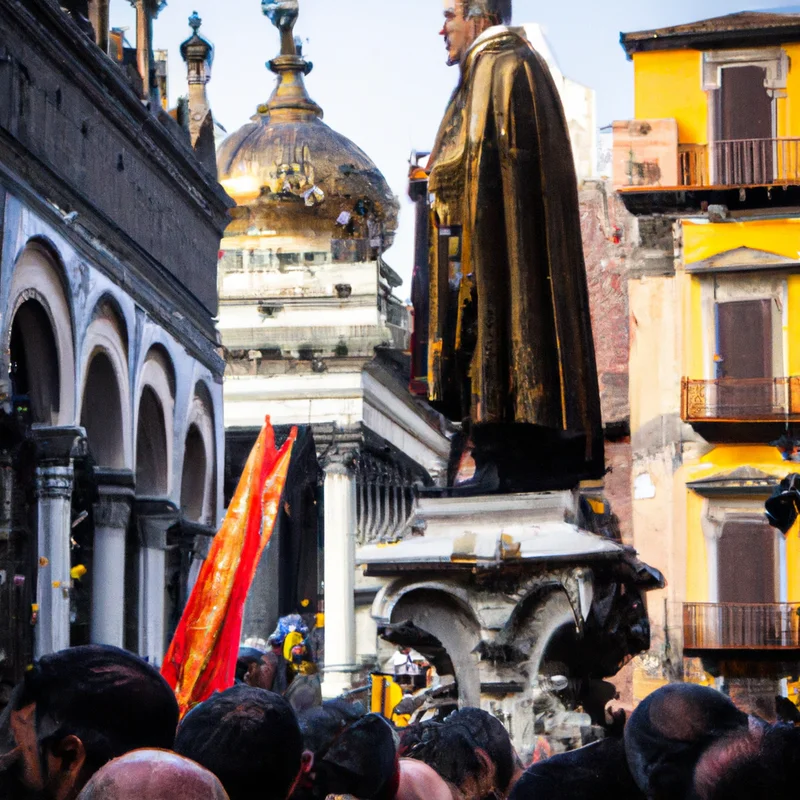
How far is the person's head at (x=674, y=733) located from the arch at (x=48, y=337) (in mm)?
11340

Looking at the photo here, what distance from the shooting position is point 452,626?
7.97 meters

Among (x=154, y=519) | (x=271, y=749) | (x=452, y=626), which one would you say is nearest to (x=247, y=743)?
(x=271, y=749)

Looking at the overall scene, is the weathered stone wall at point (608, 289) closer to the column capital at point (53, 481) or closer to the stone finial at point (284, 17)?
the stone finial at point (284, 17)

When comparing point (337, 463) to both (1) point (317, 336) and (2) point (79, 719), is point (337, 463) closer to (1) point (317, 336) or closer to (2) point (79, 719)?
(1) point (317, 336)

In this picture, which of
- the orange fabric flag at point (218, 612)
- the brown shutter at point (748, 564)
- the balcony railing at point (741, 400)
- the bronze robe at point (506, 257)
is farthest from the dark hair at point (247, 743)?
the brown shutter at point (748, 564)

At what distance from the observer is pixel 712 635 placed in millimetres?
24891

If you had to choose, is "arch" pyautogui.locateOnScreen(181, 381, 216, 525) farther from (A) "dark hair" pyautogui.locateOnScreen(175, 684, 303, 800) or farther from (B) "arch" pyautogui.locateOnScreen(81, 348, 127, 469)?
(A) "dark hair" pyautogui.locateOnScreen(175, 684, 303, 800)

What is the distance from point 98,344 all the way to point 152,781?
47.8 feet

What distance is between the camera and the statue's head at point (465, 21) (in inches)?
300

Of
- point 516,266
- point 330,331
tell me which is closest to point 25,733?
point 516,266

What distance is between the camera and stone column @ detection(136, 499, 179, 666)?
20.1 metres

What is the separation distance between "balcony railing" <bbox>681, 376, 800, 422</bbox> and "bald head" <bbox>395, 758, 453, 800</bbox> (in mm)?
19465

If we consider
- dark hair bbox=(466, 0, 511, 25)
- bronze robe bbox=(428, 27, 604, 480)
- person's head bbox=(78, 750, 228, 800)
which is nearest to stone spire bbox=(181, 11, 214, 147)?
dark hair bbox=(466, 0, 511, 25)

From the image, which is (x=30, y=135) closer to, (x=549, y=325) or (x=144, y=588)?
(x=144, y=588)
